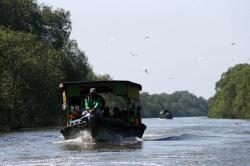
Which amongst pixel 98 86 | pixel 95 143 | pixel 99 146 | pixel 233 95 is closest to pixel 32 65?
pixel 98 86

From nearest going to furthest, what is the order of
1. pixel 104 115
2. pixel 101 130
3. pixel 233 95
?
pixel 101 130 → pixel 104 115 → pixel 233 95

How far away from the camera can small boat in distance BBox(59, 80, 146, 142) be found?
95.7 ft

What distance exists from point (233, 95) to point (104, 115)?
105 meters

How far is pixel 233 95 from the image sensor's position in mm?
134125

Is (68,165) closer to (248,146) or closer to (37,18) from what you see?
(248,146)

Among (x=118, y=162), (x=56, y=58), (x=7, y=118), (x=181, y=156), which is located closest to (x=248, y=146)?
(x=181, y=156)

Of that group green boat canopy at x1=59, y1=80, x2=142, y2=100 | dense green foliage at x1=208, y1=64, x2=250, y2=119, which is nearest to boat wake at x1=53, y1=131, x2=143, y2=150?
green boat canopy at x1=59, y1=80, x2=142, y2=100

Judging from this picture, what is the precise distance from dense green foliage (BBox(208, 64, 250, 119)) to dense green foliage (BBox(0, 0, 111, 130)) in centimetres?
4653

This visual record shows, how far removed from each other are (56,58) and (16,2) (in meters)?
13.9

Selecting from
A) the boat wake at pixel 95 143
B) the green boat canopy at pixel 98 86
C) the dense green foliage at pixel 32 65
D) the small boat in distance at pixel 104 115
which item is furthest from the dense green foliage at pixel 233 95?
the boat wake at pixel 95 143

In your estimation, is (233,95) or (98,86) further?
(233,95)

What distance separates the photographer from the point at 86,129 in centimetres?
2936

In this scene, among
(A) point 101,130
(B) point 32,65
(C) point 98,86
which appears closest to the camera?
(A) point 101,130

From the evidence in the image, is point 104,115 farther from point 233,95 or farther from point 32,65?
point 233,95
